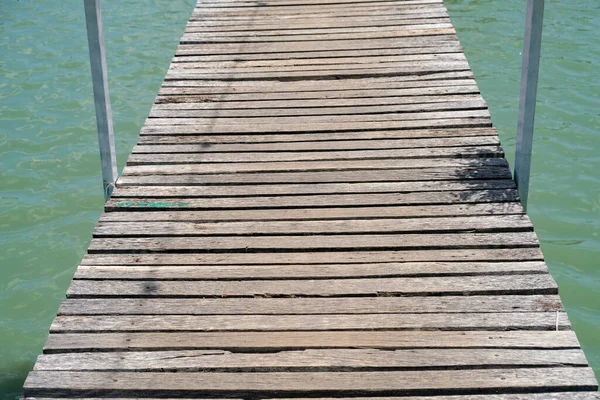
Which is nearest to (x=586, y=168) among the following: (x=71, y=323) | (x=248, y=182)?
(x=248, y=182)

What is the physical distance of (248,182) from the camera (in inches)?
163

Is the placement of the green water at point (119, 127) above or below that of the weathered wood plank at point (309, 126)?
below

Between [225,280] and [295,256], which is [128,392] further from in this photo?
[295,256]

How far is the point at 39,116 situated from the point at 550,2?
5673mm

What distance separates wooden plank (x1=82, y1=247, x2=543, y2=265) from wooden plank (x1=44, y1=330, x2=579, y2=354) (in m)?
0.46

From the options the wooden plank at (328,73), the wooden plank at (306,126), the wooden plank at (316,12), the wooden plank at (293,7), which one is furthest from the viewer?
the wooden plank at (293,7)

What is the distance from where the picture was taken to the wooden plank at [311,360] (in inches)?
115

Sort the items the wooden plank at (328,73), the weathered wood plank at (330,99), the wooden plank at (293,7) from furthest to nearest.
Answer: the wooden plank at (293,7), the wooden plank at (328,73), the weathered wood plank at (330,99)

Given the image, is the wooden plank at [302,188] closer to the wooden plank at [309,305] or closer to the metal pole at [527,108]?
the metal pole at [527,108]

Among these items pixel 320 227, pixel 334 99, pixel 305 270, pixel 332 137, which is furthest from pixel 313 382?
pixel 334 99

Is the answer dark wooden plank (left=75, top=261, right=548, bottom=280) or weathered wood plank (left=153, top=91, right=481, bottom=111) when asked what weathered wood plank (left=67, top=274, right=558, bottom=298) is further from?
weathered wood plank (left=153, top=91, right=481, bottom=111)

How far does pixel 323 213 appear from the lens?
12.6 ft

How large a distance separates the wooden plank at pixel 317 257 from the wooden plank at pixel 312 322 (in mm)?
362

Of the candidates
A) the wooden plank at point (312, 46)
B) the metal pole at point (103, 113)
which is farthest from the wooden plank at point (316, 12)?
the metal pole at point (103, 113)
